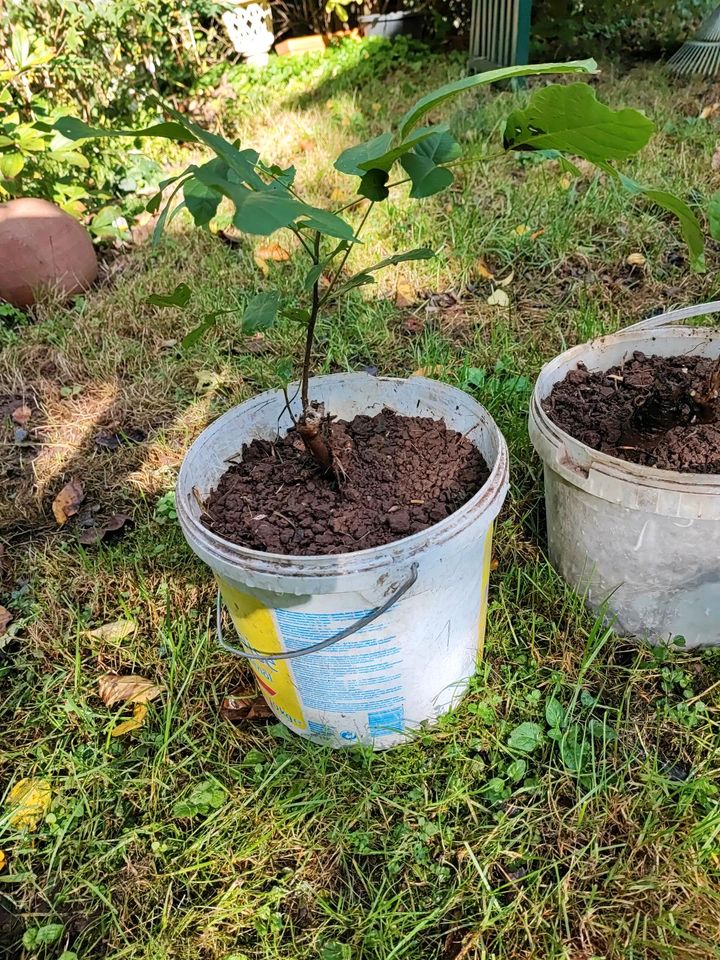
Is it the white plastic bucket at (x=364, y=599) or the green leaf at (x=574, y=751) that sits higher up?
the white plastic bucket at (x=364, y=599)

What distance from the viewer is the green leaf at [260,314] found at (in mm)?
1083

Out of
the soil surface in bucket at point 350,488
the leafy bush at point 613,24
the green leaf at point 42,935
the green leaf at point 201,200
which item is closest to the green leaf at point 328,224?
the green leaf at point 201,200

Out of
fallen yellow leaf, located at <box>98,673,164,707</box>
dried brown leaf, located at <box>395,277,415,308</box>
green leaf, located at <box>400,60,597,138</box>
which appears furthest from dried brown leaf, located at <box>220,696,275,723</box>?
dried brown leaf, located at <box>395,277,415,308</box>

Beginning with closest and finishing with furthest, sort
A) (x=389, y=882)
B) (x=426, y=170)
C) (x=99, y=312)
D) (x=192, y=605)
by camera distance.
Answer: (x=426, y=170), (x=389, y=882), (x=192, y=605), (x=99, y=312)

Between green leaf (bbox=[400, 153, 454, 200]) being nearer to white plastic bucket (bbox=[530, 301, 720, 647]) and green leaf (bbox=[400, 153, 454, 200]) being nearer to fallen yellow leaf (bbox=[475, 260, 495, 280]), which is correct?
white plastic bucket (bbox=[530, 301, 720, 647])

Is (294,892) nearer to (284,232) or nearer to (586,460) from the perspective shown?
(586,460)

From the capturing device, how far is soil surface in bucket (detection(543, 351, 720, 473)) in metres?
1.41

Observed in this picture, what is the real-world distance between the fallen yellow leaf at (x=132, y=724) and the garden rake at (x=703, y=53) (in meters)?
4.69

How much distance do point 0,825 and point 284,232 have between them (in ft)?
8.57

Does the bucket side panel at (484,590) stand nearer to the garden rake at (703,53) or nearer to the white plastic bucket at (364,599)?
the white plastic bucket at (364,599)

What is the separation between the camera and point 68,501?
6.63 feet

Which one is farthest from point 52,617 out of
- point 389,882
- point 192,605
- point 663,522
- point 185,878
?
point 663,522

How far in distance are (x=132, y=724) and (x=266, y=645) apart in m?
0.46

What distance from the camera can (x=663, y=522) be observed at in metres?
1.30
